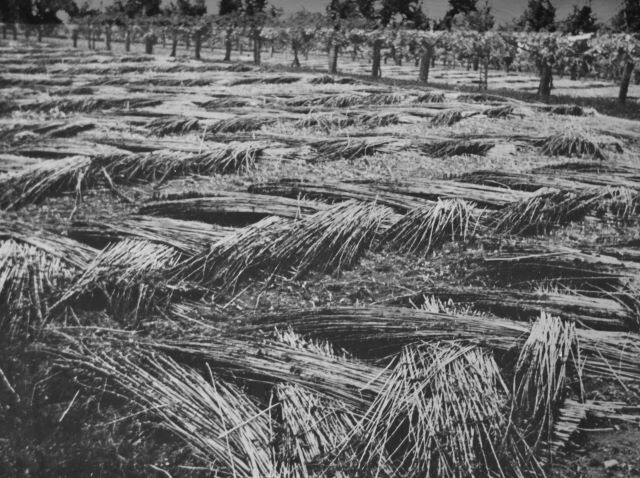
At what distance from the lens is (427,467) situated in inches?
38.1

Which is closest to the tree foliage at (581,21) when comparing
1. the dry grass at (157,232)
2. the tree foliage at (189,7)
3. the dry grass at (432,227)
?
the dry grass at (432,227)

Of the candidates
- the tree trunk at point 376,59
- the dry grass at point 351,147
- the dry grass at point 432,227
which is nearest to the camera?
the dry grass at point 432,227

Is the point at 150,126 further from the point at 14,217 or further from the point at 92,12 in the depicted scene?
the point at 92,12

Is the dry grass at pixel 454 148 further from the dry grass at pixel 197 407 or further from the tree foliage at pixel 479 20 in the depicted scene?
the tree foliage at pixel 479 20

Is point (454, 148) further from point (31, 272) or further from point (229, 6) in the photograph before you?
point (229, 6)

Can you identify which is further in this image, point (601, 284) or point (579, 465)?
point (601, 284)

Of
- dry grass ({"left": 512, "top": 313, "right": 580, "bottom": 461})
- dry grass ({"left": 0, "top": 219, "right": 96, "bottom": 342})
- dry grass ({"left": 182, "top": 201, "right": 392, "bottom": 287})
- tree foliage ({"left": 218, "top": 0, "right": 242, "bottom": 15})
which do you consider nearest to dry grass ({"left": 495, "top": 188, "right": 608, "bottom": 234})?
dry grass ({"left": 182, "top": 201, "right": 392, "bottom": 287})

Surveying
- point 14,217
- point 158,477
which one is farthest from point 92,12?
point 158,477

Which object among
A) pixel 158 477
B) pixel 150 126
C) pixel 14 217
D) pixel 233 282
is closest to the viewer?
pixel 158 477

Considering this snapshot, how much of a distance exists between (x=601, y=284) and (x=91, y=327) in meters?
1.62

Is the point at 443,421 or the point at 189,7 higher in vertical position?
the point at 189,7

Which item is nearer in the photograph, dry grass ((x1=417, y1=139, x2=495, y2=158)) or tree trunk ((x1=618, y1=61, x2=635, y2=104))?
dry grass ((x1=417, y1=139, x2=495, y2=158))

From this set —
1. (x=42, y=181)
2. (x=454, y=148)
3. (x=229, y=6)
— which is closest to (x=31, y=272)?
(x=42, y=181)

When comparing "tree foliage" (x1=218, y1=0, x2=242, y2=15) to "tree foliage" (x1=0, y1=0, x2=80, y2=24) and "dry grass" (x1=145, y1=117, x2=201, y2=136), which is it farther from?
"dry grass" (x1=145, y1=117, x2=201, y2=136)
